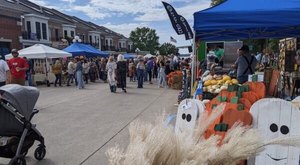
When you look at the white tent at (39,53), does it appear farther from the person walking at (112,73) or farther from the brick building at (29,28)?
the brick building at (29,28)

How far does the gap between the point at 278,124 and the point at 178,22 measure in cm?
362

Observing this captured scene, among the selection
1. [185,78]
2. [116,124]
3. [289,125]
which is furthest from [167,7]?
[185,78]

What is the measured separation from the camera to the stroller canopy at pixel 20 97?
167 inches

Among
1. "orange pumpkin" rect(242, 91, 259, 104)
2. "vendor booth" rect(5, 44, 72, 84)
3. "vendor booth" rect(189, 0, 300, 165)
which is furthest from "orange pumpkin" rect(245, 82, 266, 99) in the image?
"vendor booth" rect(5, 44, 72, 84)

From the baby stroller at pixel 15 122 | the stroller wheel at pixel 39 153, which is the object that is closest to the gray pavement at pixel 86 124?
the stroller wheel at pixel 39 153

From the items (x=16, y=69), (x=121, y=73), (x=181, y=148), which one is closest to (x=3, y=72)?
(x=16, y=69)

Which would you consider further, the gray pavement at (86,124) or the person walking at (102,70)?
the person walking at (102,70)

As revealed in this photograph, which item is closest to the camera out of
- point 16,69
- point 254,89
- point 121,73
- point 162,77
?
point 254,89

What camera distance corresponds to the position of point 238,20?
4.50m

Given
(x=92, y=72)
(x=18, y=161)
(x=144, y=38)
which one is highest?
(x=144, y=38)

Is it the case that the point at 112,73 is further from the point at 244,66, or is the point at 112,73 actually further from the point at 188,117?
the point at 188,117

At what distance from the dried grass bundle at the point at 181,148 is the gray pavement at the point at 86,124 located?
4.30 feet

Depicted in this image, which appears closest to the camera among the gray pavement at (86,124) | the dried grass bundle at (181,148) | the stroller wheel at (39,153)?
the dried grass bundle at (181,148)

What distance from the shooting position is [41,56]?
1711cm
